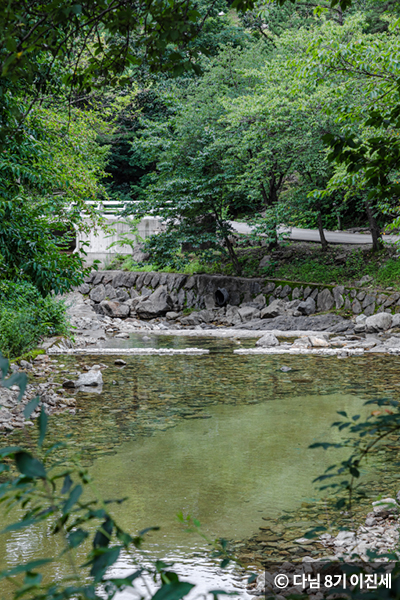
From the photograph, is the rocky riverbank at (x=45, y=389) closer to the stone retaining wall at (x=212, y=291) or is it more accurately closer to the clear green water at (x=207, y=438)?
the clear green water at (x=207, y=438)

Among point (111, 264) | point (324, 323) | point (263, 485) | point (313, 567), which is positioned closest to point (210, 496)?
point (263, 485)

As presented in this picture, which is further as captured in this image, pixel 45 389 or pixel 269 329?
pixel 269 329

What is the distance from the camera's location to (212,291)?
17.8 m

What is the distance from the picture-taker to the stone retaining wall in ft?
45.9

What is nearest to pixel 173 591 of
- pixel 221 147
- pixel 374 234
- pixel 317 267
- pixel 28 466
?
pixel 28 466

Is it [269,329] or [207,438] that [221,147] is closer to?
[269,329]

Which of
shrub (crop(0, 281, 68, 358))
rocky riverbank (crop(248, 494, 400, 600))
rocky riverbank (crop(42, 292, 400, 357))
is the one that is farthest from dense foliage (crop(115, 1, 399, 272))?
rocky riverbank (crop(248, 494, 400, 600))

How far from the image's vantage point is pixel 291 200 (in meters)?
15.7

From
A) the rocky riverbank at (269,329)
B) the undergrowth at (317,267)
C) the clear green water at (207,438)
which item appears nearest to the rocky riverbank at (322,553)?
the clear green water at (207,438)

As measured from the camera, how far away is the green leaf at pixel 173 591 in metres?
0.99

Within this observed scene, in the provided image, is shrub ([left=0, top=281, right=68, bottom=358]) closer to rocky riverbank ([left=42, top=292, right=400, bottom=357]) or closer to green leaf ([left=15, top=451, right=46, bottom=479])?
rocky riverbank ([left=42, top=292, right=400, bottom=357])

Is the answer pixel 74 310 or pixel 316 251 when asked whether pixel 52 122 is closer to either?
pixel 74 310

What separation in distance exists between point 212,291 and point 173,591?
16.8 meters

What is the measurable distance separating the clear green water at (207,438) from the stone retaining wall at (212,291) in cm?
402
